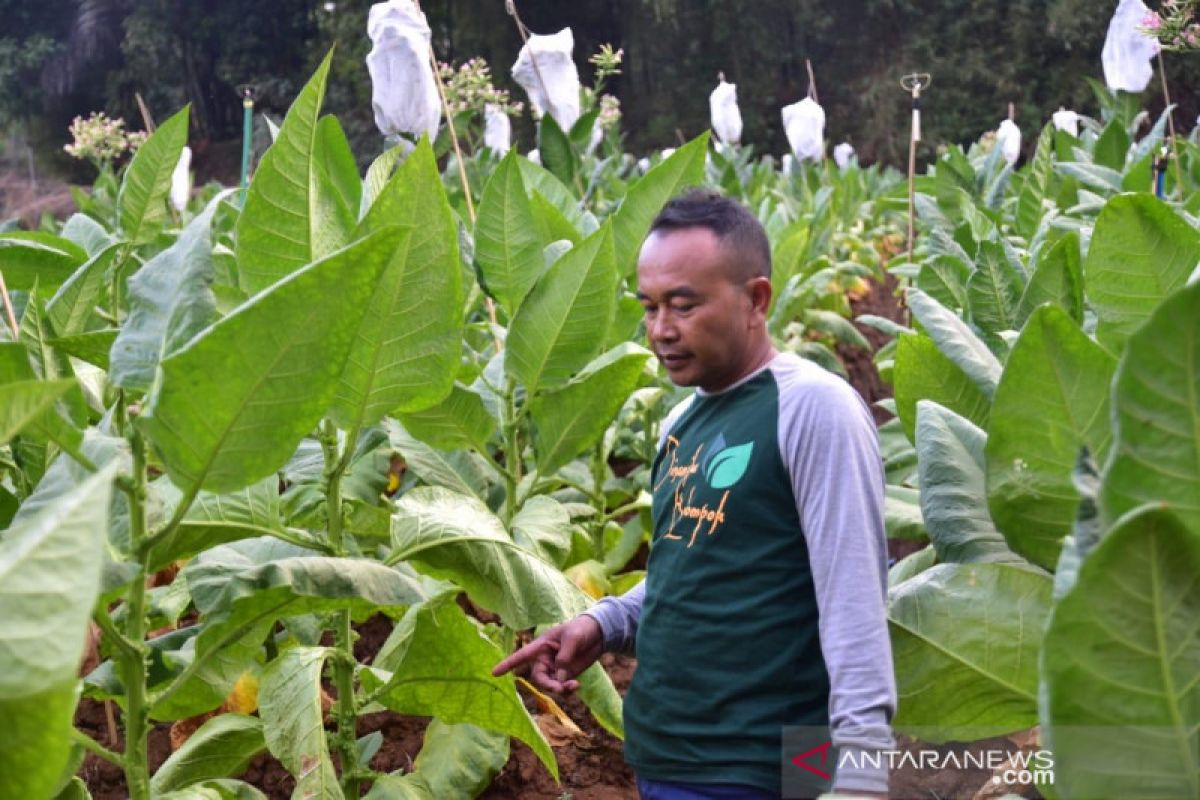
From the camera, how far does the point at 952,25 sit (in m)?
26.5

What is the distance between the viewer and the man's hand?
5.74 ft

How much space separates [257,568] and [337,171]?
30.0 inches

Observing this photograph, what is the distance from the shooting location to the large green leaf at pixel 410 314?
1680mm

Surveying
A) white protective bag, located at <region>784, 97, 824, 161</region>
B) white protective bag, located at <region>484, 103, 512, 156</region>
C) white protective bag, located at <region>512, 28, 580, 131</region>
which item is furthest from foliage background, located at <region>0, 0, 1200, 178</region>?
white protective bag, located at <region>512, 28, 580, 131</region>

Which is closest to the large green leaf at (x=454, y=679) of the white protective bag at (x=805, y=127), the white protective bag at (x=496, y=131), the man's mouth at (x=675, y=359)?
the man's mouth at (x=675, y=359)

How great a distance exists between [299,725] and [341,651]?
151 millimetres

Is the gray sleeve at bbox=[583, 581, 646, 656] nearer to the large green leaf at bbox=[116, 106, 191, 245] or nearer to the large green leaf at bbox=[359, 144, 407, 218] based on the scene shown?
the large green leaf at bbox=[359, 144, 407, 218]

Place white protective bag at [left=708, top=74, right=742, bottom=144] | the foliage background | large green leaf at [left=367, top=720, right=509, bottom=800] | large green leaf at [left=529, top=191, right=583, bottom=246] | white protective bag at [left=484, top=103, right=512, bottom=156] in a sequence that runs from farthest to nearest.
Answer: the foliage background → white protective bag at [left=708, top=74, right=742, bottom=144] → white protective bag at [left=484, top=103, right=512, bottom=156] → large green leaf at [left=529, top=191, right=583, bottom=246] → large green leaf at [left=367, top=720, right=509, bottom=800]

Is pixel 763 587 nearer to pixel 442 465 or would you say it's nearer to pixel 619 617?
pixel 619 617

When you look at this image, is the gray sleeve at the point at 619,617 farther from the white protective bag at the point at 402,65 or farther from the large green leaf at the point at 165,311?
the white protective bag at the point at 402,65

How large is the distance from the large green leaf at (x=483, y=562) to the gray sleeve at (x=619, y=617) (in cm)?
9

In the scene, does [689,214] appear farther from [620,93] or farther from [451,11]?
[620,93]

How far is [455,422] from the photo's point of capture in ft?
7.57

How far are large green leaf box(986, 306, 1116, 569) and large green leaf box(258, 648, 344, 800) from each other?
3.00ft
